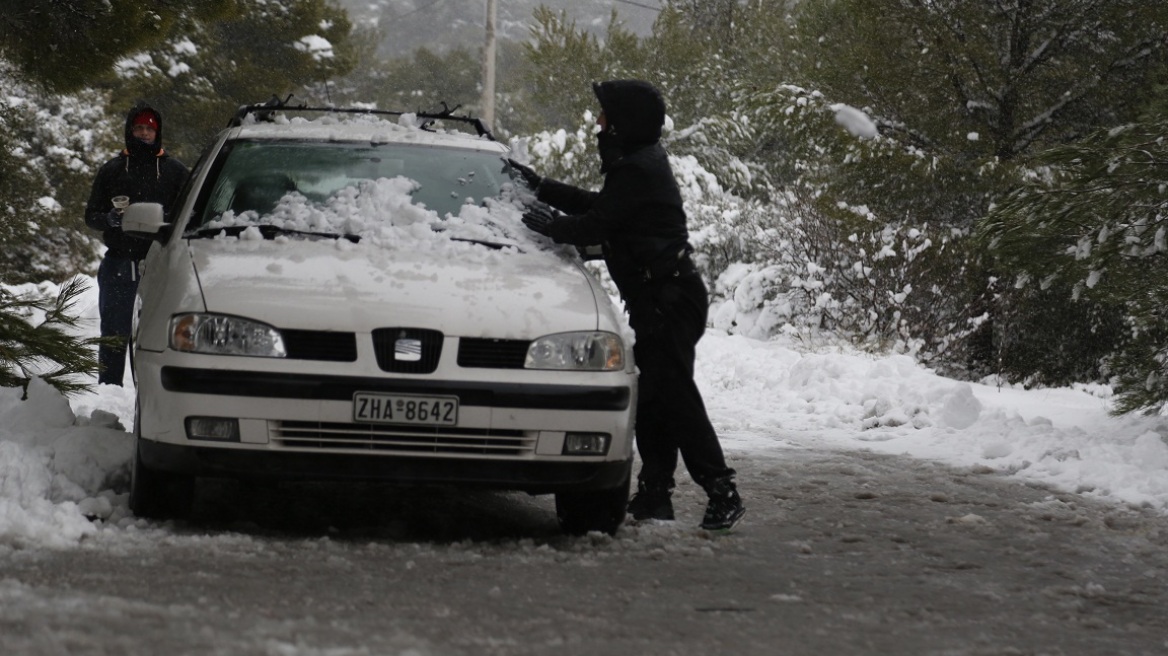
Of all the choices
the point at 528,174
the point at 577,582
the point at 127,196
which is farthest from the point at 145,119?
the point at 577,582

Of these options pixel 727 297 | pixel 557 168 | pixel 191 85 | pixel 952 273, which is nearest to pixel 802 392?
pixel 952 273

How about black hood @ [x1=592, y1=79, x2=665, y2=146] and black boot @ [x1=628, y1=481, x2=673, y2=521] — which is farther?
black boot @ [x1=628, y1=481, x2=673, y2=521]

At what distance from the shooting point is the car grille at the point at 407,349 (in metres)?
4.99

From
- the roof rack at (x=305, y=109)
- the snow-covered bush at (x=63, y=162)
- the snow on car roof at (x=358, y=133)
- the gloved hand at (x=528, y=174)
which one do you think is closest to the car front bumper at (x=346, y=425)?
the gloved hand at (x=528, y=174)

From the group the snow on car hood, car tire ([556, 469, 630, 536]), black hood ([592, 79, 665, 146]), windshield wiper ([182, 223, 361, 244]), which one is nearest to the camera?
the snow on car hood

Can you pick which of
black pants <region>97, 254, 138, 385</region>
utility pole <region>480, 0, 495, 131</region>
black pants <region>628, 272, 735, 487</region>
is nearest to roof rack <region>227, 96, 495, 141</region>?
black pants <region>628, 272, 735, 487</region>

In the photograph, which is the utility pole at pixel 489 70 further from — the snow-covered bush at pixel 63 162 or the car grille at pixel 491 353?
the car grille at pixel 491 353

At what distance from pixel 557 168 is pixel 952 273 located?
9989 mm

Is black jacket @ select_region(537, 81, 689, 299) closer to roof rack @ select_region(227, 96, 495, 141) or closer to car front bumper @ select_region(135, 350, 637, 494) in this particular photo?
car front bumper @ select_region(135, 350, 637, 494)

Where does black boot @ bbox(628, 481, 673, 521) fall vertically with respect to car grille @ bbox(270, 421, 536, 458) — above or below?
below

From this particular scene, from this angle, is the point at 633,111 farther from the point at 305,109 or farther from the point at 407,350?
the point at 305,109

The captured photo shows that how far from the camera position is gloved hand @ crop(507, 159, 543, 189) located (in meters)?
6.43

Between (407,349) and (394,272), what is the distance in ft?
1.47

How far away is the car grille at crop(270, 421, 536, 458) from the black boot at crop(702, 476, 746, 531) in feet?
3.84
